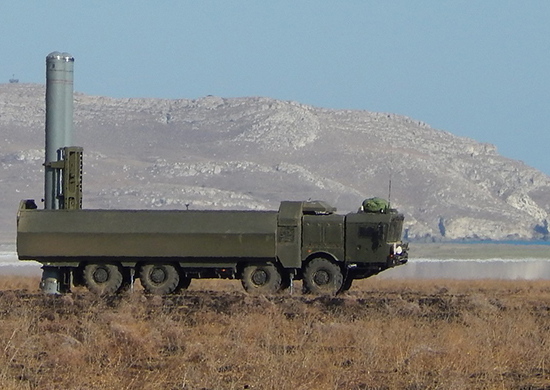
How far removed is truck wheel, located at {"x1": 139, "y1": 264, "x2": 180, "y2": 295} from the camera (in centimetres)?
3319

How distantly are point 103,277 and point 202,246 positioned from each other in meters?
2.72

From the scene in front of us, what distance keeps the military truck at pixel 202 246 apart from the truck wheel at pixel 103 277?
26 mm

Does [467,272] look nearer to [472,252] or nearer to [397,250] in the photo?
[397,250]

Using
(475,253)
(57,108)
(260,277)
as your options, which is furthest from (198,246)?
(475,253)

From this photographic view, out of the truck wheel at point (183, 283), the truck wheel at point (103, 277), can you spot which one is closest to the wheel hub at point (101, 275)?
the truck wheel at point (103, 277)

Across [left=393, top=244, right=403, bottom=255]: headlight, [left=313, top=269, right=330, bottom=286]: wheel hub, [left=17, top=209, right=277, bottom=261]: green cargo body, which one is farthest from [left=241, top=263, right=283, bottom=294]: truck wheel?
[left=393, top=244, right=403, bottom=255]: headlight

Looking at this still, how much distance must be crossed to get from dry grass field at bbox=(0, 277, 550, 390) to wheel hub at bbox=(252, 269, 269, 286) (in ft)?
15.4

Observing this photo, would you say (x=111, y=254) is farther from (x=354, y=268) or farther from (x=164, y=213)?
(x=354, y=268)

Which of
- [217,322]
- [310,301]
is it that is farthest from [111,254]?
[217,322]

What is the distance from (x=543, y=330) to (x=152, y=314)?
24.4 feet

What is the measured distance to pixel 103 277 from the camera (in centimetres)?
3334

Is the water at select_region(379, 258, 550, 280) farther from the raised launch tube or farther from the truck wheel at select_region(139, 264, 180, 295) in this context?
the truck wheel at select_region(139, 264, 180, 295)

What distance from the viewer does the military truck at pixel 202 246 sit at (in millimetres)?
33000

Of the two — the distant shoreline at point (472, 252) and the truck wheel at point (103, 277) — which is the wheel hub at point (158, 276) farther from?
the distant shoreline at point (472, 252)
